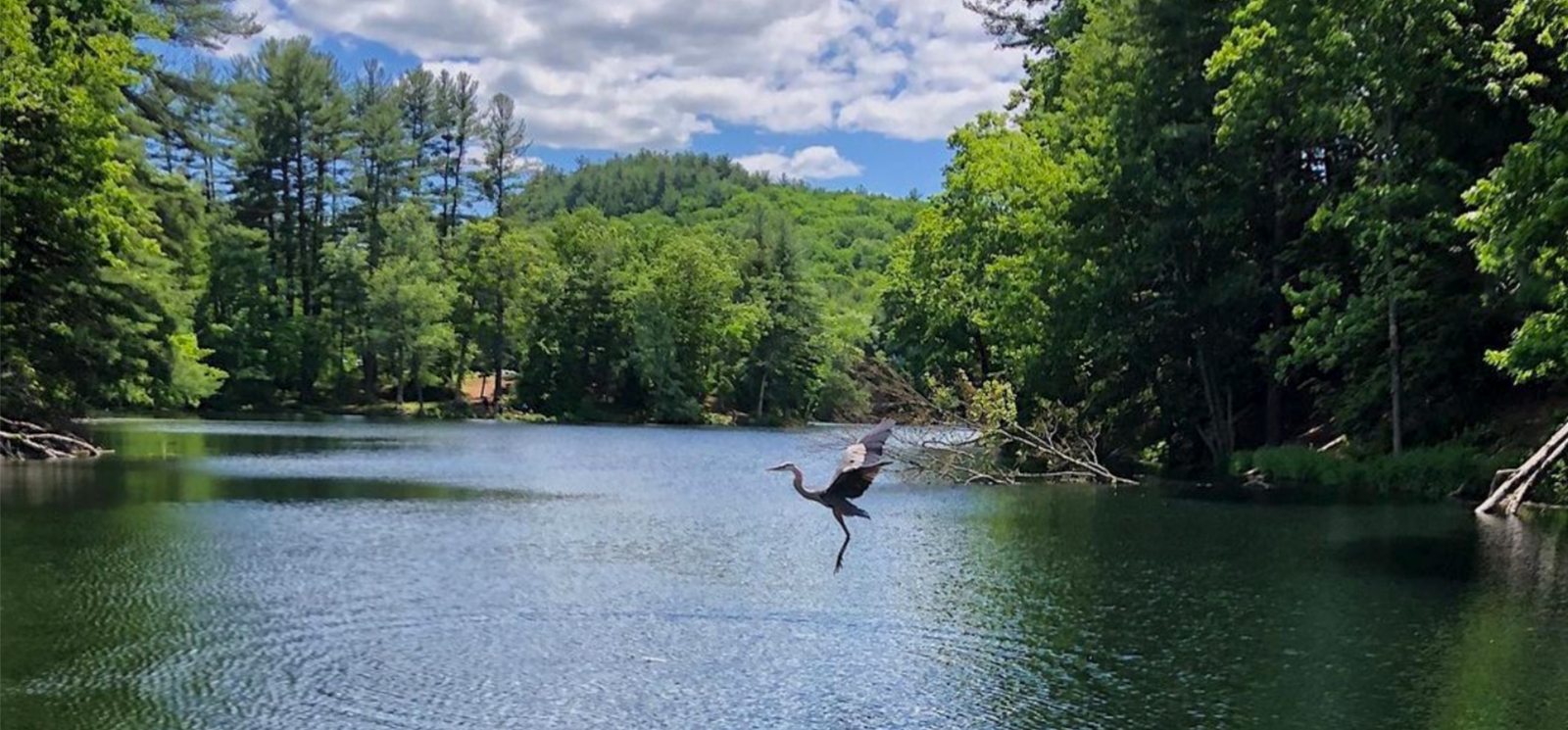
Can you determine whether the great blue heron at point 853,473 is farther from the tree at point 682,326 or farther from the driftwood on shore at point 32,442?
the tree at point 682,326

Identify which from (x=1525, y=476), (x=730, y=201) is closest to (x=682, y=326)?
(x=1525, y=476)

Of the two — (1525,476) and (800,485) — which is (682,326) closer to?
(1525,476)

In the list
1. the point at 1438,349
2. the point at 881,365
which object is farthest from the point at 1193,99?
the point at 881,365

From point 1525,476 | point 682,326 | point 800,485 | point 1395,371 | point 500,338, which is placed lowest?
point 1525,476

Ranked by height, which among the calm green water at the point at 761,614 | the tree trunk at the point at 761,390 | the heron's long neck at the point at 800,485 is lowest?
the calm green water at the point at 761,614

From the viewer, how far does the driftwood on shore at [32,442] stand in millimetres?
27750

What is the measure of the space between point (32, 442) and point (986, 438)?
20938 millimetres

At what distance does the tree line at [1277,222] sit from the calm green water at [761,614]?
3989 millimetres

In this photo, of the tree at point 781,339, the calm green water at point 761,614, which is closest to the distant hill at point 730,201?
the tree at point 781,339

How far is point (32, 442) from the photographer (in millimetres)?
28266

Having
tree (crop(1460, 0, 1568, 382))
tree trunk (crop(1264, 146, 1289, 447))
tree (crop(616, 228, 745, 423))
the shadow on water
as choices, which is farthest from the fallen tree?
tree (crop(616, 228, 745, 423))

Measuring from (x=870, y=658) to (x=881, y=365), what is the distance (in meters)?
21.8

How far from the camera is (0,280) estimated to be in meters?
25.0

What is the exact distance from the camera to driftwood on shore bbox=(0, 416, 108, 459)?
91.0 ft
